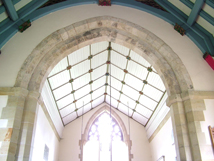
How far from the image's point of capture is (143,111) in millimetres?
9688

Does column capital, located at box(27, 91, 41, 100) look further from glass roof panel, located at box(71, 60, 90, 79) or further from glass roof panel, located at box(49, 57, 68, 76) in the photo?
glass roof panel, located at box(71, 60, 90, 79)

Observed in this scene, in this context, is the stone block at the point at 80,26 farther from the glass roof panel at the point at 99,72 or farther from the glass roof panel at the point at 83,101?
the glass roof panel at the point at 83,101

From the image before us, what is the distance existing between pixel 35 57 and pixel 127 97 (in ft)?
16.9

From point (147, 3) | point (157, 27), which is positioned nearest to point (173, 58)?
point (157, 27)

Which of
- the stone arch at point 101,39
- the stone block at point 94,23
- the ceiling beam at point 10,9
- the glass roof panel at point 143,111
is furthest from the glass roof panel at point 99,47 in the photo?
the glass roof panel at point 143,111

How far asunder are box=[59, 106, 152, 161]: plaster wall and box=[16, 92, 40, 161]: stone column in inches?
241

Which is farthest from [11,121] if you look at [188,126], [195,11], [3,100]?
[195,11]

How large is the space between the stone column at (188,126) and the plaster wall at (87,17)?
16.8 inches

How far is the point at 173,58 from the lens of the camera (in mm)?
5336

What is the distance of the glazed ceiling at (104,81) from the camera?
7.17 m

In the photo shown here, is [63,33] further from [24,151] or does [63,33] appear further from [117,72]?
[117,72]

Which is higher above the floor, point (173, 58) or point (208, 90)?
point (173, 58)

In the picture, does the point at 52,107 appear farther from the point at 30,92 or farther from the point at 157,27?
the point at 157,27

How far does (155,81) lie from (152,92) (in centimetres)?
73
